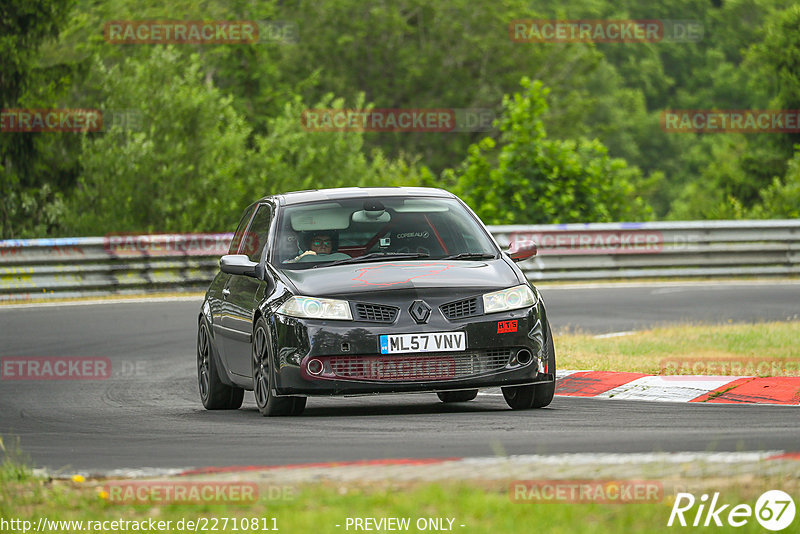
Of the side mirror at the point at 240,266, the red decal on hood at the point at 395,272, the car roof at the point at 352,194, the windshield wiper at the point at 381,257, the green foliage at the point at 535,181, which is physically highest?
the car roof at the point at 352,194

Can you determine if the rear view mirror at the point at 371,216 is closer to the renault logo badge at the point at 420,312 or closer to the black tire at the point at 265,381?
the black tire at the point at 265,381

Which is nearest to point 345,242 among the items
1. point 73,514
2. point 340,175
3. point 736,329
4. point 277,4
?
point 73,514

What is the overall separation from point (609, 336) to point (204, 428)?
718 centimetres

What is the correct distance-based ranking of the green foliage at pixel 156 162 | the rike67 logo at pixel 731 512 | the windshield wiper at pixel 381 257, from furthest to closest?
the green foliage at pixel 156 162
the windshield wiper at pixel 381 257
the rike67 logo at pixel 731 512

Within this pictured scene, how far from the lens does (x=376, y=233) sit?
1020cm

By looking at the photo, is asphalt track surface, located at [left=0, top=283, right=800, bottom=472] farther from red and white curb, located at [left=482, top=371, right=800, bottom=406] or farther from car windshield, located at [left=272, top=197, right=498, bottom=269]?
car windshield, located at [left=272, top=197, right=498, bottom=269]

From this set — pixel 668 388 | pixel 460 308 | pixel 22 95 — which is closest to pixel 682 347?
pixel 668 388

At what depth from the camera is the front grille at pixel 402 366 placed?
356 inches

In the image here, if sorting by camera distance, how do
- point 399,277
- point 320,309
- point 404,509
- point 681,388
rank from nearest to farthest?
point 404,509, point 320,309, point 399,277, point 681,388

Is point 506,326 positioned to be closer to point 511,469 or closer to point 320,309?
point 320,309

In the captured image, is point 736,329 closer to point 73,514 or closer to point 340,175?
point 73,514

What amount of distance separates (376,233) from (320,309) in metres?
1.21

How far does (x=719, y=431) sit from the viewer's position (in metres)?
7.75

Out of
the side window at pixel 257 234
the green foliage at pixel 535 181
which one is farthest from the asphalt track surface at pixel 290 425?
the green foliage at pixel 535 181
